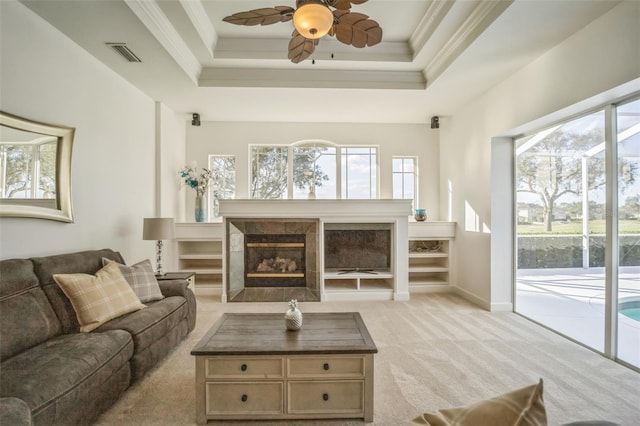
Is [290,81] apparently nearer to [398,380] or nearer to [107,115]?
[107,115]

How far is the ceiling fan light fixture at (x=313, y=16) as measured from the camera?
180cm

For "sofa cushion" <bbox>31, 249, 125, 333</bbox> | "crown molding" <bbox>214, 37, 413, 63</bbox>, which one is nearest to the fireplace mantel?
"crown molding" <bbox>214, 37, 413, 63</bbox>

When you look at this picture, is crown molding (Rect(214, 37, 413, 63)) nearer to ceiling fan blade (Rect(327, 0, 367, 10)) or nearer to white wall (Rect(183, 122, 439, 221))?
ceiling fan blade (Rect(327, 0, 367, 10))

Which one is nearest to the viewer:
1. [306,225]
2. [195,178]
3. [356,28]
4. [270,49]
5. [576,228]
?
[356,28]

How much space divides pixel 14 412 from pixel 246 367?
3.44 ft

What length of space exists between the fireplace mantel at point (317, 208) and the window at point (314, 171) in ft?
2.72

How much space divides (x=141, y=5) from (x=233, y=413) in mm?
3065

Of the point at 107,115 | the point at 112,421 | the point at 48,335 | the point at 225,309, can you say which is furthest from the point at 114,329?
the point at 107,115

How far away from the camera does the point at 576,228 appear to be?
122 inches

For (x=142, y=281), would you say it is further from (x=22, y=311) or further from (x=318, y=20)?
(x=318, y=20)

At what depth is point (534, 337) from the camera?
3.19 m

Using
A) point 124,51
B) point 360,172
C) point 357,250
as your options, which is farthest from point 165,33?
point 357,250

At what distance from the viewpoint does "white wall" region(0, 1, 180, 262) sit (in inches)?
91.4

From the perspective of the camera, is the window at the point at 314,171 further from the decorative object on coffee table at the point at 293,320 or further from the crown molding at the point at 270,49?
the decorative object on coffee table at the point at 293,320
